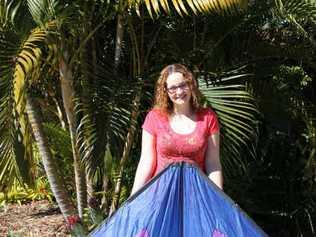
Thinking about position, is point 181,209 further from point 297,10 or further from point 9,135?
point 297,10

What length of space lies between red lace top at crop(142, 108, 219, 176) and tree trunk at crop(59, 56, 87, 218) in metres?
2.03

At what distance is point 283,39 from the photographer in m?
6.78

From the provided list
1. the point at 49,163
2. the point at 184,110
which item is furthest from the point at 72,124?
the point at 184,110

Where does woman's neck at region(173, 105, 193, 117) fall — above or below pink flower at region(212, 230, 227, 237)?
above

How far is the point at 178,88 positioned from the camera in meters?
3.87

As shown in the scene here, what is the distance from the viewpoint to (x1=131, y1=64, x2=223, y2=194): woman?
12.7ft

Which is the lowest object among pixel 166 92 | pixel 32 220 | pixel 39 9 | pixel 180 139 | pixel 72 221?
pixel 32 220

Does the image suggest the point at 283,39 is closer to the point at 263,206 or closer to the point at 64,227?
the point at 263,206

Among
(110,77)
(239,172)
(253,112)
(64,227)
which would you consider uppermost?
(110,77)

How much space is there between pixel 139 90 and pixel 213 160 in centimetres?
186

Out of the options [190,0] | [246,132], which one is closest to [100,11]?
[190,0]

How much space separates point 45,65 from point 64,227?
2.06 m

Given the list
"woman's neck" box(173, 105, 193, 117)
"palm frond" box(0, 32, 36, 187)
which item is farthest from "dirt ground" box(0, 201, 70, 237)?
"woman's neck" box(173, 105, 193, 117)

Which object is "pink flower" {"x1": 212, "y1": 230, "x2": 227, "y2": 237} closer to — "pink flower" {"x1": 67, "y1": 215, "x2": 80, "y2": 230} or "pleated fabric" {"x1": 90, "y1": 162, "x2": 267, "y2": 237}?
"pleated fabric" {"x1": 90, "y1": 162, "x2": 267, "y2": 237}
